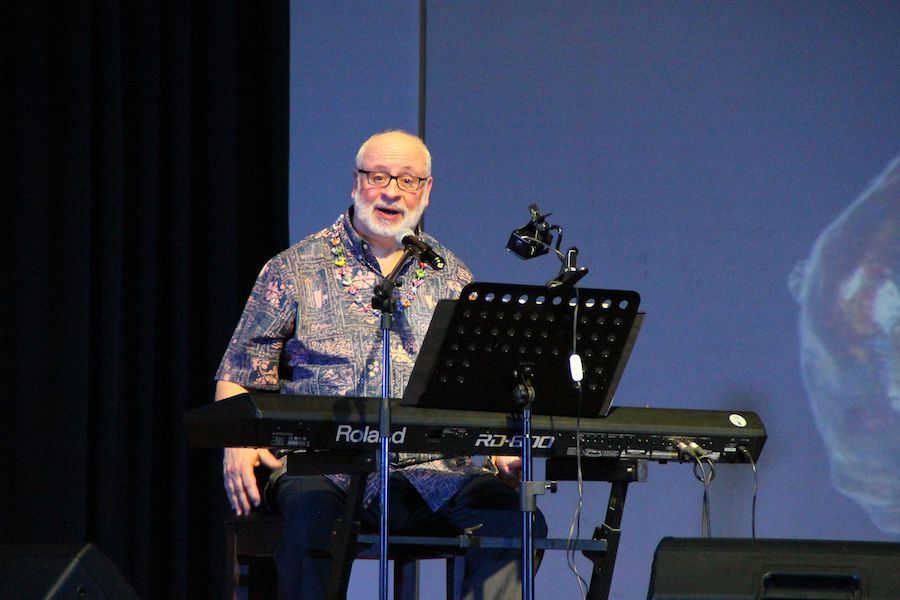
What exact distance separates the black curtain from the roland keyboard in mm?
1141

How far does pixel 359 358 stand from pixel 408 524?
0.41 m

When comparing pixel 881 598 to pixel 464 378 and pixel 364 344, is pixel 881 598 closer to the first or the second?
pixel 464 378

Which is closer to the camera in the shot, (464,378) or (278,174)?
(464,378)

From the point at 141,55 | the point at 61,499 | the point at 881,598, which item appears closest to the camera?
the point at 881,598

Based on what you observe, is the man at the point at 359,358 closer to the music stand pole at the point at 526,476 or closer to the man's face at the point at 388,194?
the man's face at the point at 388,194

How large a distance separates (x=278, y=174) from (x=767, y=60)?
1.66m

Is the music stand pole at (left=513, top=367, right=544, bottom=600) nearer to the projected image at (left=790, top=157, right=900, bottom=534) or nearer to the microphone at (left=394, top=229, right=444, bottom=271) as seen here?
the microphone at (left=394, top=229, right=444, bottom=271)

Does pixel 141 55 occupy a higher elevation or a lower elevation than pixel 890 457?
higher

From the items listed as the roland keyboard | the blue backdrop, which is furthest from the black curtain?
the roland keyboard

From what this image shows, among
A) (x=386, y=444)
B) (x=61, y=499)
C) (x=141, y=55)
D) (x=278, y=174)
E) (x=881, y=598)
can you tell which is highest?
(x=141, y=55)

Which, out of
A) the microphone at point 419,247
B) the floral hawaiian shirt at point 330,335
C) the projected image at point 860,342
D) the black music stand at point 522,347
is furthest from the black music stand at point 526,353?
the projected image at point 860,342

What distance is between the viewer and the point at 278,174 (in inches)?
156

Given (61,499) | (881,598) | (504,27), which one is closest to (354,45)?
(504,27)

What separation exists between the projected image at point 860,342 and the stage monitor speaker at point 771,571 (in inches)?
77.6
